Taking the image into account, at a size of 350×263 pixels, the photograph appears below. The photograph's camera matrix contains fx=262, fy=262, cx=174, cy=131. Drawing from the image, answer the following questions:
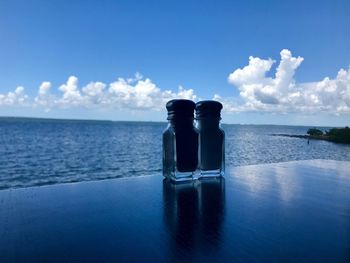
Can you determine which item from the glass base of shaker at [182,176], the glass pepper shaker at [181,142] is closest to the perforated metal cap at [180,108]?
the glass pepper shaker at [181,142]

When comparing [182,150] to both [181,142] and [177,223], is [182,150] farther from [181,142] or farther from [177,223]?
[177,223]

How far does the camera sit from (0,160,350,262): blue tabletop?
14.9 inches

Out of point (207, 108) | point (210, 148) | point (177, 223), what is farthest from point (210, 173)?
point (177, 223)

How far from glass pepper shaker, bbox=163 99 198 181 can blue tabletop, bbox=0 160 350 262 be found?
60mm

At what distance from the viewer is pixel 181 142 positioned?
93 cm

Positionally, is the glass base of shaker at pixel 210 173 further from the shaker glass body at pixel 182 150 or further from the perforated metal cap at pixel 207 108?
the perforated metal cap at pixel 207 108

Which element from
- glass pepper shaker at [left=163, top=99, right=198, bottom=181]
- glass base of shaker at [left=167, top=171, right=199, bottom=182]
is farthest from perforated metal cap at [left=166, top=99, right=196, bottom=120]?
glass base of shaker at [left=167, top=171, right=199, bottom=182]

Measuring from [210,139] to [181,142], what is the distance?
0.46ft

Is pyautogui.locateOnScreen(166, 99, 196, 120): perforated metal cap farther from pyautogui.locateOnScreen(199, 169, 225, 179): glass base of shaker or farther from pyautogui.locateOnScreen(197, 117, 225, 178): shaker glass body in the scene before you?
pyautogui.locateOnScreen(199, 169, 225, 179): glass base of shaker

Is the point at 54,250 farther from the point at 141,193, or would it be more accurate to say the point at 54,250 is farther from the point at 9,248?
the point at 141,193

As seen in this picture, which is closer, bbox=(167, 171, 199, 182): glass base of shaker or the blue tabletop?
the blue tabletop

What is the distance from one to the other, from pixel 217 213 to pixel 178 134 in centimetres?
40

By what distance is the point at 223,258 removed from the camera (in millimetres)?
362

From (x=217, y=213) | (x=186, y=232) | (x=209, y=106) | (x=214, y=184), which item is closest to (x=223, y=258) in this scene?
(x=186, y=232)
